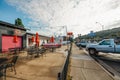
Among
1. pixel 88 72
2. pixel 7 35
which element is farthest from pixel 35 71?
pixel 7 35

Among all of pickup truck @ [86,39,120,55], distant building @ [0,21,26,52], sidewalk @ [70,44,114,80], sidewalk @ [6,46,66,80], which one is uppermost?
distant building @ [0,21,26,52]

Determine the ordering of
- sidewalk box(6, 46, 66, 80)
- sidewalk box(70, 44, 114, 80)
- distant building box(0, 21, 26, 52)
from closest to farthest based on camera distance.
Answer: sidewalk box(6, 46, 66, 80), sidewalk box(70, 44, 114, 80), distant building box(0, 21, 26, 52)

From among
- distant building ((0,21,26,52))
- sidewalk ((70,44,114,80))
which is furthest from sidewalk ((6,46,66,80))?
distant building ((0,21,26,52))

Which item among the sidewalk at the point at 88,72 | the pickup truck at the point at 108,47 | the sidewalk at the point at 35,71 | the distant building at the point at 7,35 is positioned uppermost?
the distant building at the point at 7,35

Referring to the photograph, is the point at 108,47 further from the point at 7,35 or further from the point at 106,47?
the point at 7,35

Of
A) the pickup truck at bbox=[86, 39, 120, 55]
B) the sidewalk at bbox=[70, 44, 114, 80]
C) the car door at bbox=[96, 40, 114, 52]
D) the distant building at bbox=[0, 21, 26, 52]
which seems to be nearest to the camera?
the sidewalk at bbox=[70, 44, 114, 80]

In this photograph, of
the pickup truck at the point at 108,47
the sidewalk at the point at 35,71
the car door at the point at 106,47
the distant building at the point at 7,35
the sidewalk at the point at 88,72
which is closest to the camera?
the sidewalk at the point at 35,71

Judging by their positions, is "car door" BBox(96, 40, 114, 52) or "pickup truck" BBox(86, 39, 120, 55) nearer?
"pickup truck" BBox(86, 39, 120, 55)

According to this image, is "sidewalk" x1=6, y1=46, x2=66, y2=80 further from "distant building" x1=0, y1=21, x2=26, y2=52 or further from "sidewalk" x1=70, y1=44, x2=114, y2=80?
"distant building" x1=0, y1=21, x2=26, y2=52

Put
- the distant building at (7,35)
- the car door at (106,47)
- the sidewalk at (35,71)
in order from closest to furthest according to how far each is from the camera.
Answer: the sidewalk at (35,71), the car door at (106,47), the distant building at (7,35)

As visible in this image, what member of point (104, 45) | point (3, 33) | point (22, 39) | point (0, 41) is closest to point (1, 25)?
point (3, 33)

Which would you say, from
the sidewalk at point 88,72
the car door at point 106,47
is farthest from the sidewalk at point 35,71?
the car door at point 106,47

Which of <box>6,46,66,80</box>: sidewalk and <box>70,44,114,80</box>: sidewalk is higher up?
<box>6,46,66,80</box>: sidewalk

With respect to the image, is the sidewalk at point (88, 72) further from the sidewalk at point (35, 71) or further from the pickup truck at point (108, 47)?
the pickup truck at point (108, 47)
